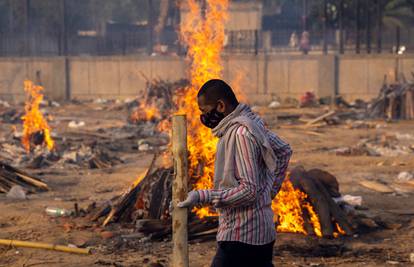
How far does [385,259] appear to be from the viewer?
305 inches

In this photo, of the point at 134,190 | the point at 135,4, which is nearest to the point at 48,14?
the point at 135,4

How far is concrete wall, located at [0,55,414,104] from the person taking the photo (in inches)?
1145

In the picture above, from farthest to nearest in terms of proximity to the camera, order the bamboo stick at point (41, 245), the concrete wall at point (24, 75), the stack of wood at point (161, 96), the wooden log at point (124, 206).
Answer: the concrete wall at point (24, 75), the stack of wood at point (161, 96), the wooden log at point (124, 206), the bamboo stick at point (41, 245)

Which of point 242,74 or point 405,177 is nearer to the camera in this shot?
point 405,177

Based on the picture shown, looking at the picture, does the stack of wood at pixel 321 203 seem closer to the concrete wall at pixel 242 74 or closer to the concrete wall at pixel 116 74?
the concrete wall at pixel 242 74

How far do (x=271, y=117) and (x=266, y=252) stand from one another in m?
20.3

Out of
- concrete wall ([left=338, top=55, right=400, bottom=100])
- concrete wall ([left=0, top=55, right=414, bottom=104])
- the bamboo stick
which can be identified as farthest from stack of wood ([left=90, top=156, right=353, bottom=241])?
concrete wall ([left=338, top=55, right=400, bottom=100])

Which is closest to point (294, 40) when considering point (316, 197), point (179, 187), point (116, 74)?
point (116, 74)

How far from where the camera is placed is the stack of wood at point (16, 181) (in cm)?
1181

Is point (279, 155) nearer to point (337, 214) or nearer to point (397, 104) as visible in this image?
point (337, 214)

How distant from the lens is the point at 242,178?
4.12 meters

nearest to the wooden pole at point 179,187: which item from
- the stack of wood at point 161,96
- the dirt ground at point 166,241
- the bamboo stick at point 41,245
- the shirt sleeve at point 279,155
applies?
the shirt sleeve at point 279,155

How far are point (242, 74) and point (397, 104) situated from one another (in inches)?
320

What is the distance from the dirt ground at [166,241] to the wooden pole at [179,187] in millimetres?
3158
